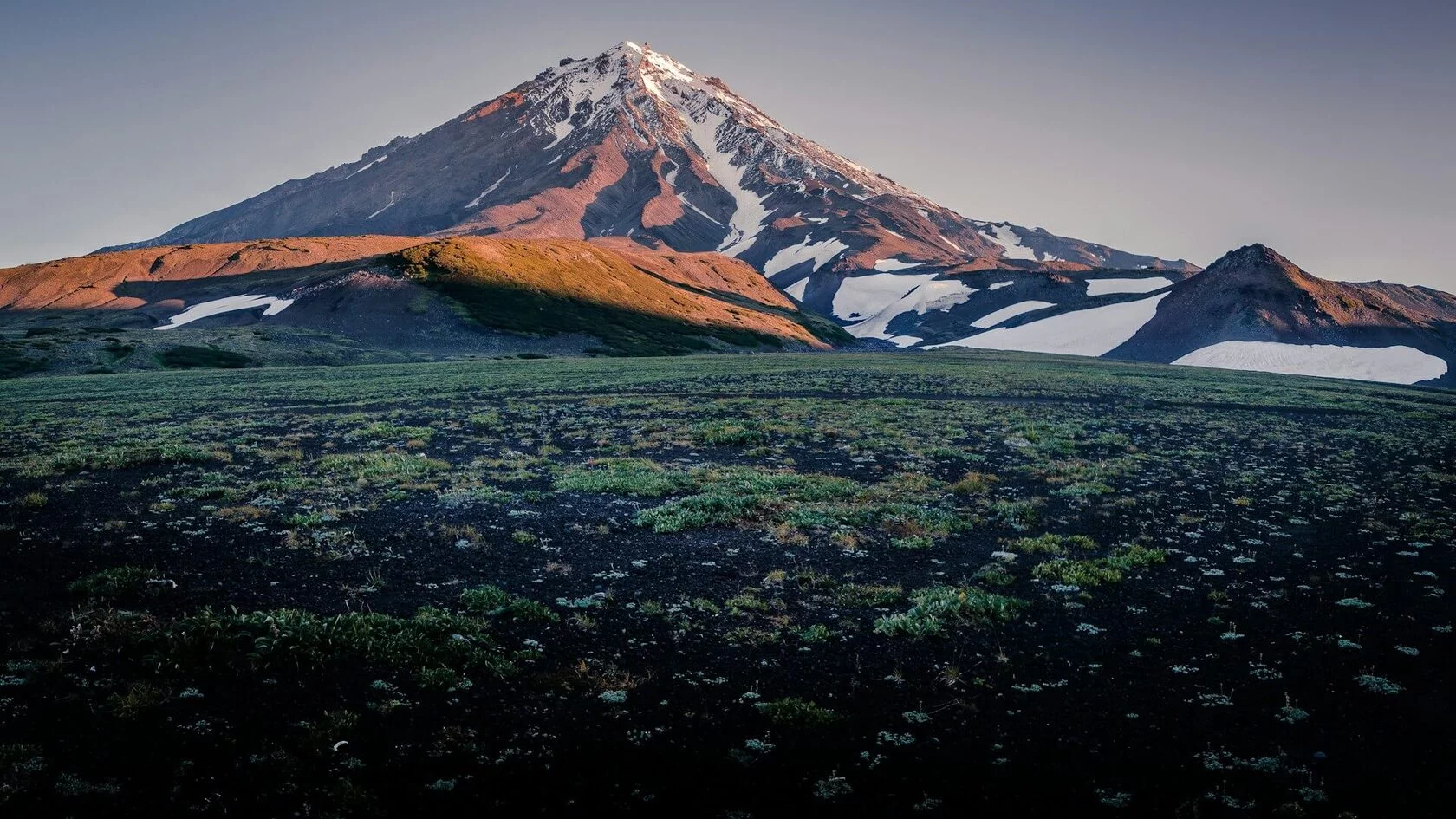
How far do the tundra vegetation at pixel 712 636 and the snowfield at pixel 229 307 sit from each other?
498 ft

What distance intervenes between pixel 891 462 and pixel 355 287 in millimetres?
154767

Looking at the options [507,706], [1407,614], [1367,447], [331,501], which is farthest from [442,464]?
[1367,447]

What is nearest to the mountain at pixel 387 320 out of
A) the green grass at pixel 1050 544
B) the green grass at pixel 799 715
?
the green grass at pixel 1050 544

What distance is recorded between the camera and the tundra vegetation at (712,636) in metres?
8.26

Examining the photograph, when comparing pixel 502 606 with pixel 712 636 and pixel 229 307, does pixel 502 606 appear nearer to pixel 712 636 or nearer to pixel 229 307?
pixel 712 636

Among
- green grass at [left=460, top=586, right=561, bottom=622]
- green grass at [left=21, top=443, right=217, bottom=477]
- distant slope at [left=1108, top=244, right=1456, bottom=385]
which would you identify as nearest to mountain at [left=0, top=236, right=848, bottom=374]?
green grass at [left=21, top=443, right=217, bottom=477]

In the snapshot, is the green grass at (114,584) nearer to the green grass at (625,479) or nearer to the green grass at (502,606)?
the green grass at (502,606)

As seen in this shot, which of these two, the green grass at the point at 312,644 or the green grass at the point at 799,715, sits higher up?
the green grass at the point at 312,644

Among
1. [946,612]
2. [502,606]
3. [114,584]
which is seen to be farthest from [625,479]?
[114,584]

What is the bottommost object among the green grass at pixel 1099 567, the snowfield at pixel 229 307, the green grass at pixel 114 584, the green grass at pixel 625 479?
the green grass at pixel 1099 567

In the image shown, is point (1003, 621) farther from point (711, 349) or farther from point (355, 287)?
point (355, 287)

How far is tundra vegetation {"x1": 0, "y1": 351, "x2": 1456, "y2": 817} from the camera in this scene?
826cm

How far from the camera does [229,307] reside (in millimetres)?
168875

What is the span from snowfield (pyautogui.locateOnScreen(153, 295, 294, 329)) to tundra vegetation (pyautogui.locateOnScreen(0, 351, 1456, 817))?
152 meters
